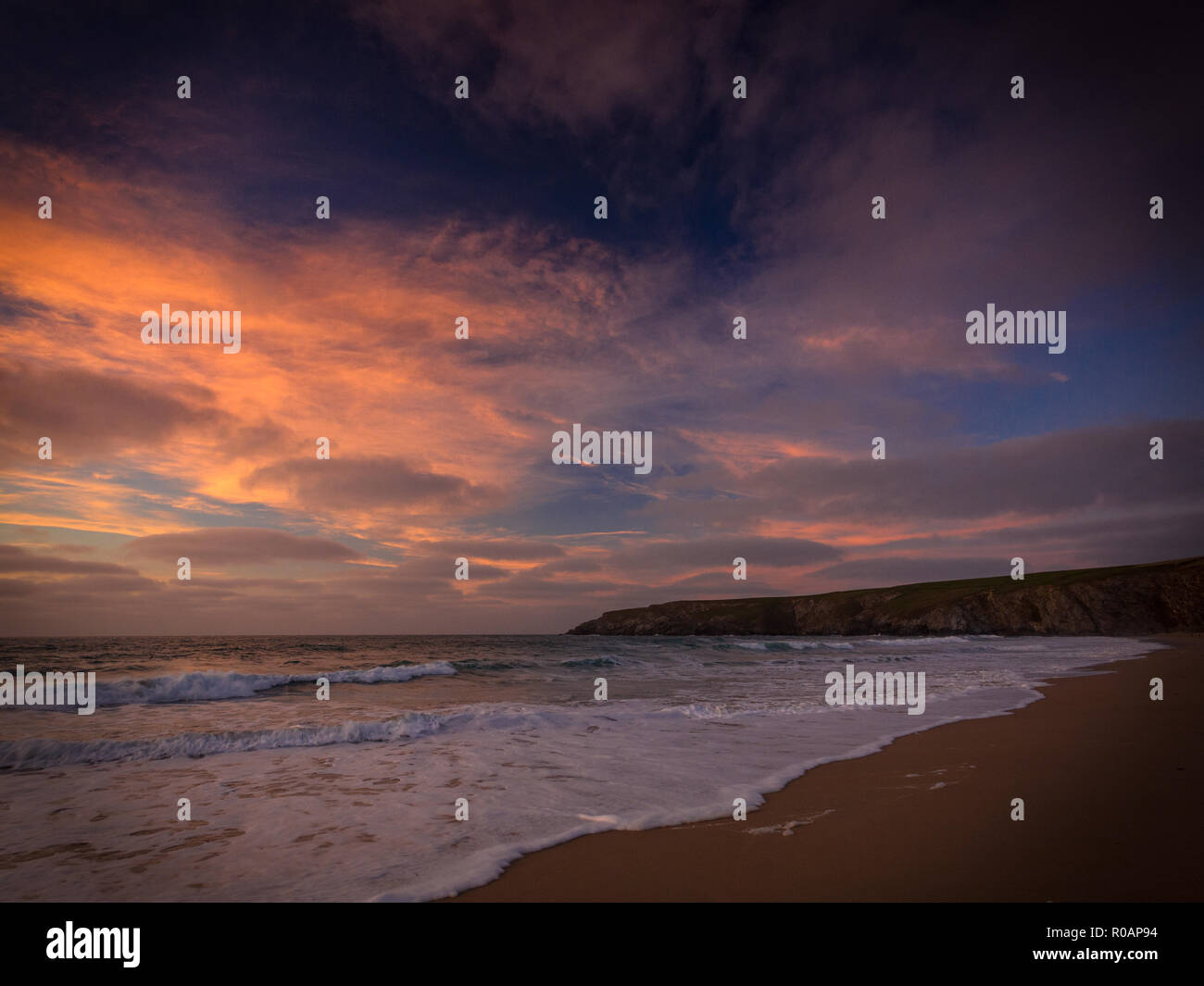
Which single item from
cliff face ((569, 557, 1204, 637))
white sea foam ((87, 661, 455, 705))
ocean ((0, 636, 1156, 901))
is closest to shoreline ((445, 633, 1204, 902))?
ocean ((0, 636, 1156, 901))

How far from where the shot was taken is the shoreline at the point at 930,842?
4414 millimetres

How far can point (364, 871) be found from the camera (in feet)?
16.3

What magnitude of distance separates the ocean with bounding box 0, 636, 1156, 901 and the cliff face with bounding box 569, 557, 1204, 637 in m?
70.3

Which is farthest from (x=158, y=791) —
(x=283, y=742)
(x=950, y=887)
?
(x=950, y=887)

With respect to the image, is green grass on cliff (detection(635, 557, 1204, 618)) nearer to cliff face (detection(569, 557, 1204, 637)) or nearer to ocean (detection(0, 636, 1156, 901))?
cliff face (detection(569, 557, 1204, 637))

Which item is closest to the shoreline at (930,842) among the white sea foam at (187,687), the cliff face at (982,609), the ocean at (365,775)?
the ocean at (365,775)

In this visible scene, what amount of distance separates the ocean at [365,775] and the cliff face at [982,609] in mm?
70277

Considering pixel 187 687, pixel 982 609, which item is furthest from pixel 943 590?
pixel 187 687

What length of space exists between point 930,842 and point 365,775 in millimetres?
7343

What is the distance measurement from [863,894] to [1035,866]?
1.63m

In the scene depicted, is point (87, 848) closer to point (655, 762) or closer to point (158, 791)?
point (158, 791)

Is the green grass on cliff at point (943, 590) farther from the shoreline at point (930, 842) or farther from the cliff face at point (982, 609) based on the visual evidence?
the shoreline at point (930, 842)

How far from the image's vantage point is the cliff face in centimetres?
6644
